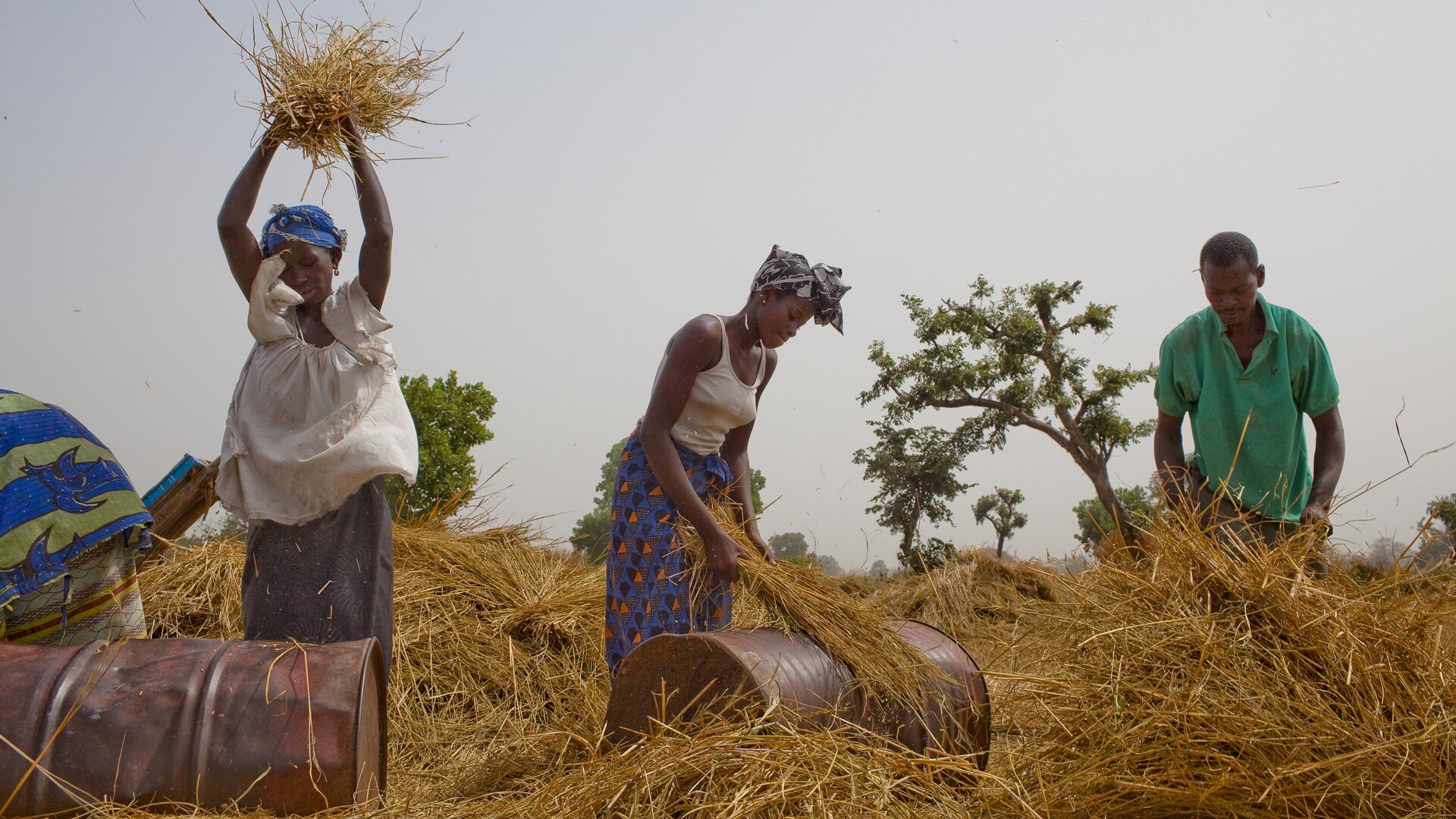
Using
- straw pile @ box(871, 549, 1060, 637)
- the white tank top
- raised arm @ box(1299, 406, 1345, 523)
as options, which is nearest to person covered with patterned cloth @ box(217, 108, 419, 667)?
the white tank top

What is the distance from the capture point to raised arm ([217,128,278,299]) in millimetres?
2959

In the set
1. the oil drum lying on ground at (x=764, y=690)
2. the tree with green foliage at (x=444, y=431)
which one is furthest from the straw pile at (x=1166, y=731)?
the tree with green foliage at (x=444, y=431)

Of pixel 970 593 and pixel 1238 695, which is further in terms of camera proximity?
pixel 970 593

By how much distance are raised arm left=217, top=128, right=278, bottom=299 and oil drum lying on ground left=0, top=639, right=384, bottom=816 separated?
1117 mm

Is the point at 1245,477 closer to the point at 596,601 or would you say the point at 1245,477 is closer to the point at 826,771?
the point at 826,771

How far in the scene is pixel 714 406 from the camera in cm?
318

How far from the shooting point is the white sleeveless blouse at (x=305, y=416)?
113 inches

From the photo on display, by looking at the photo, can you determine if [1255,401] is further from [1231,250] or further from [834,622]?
[834,622]

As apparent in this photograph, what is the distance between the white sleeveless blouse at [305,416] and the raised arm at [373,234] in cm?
4

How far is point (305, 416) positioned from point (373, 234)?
0.59 meters

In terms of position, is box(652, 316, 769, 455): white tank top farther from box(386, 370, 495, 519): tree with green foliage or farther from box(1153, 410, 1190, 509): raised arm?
box(386, 370, 495, 519): tree with green foliage

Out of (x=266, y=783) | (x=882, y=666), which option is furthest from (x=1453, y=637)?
(x=266, y=783)

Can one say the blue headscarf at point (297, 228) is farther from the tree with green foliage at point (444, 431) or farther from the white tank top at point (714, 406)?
the tree with green foliage at point (444, 431)

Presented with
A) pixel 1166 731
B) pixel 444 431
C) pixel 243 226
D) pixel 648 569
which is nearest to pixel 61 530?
pixel 243 226
